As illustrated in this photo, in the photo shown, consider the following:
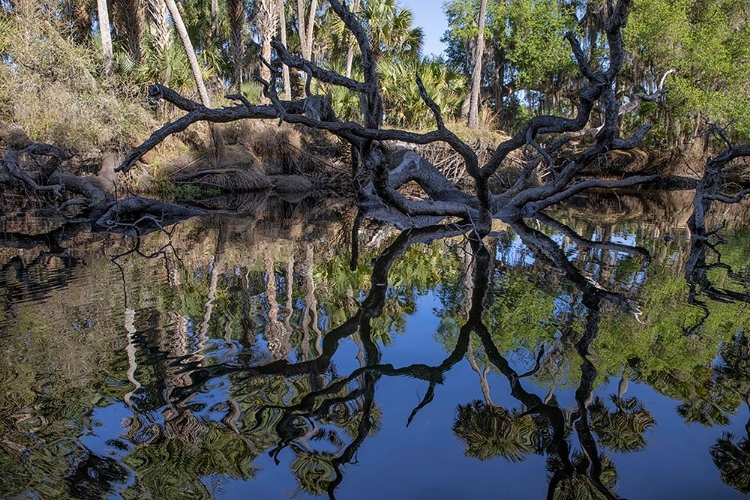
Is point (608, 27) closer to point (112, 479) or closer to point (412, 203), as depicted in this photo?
point (412, 203)

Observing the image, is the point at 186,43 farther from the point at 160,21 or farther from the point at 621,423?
the point at 621,423

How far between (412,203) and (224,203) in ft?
23.2

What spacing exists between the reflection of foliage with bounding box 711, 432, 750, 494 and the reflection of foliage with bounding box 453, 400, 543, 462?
2.47 feet

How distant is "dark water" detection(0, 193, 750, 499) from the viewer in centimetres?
210

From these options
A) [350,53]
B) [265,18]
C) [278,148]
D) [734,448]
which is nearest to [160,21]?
[265,18]

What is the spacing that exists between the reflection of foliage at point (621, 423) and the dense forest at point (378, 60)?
620 centimetres

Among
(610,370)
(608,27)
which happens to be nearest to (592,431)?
(610,370)

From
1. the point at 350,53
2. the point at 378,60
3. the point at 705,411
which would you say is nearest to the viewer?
the point at 705,411

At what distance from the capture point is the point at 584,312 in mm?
4230

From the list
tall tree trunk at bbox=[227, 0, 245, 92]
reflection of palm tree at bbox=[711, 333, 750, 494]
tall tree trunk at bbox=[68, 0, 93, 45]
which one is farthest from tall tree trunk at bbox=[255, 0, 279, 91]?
reflection of palm tree at bbox=[711, 333, 750, 494]

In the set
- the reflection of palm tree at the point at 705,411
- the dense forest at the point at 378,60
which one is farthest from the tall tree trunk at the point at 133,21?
the reflection of palm tree at the point at 705,411

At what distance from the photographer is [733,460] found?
2.24 metres

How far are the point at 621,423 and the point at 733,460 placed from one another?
1.50 ft

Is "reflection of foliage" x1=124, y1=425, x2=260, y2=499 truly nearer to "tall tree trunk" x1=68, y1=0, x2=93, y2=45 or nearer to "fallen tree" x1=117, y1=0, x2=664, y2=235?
"fallen tree" x1=117, y1=0, x2=664, y2=235
